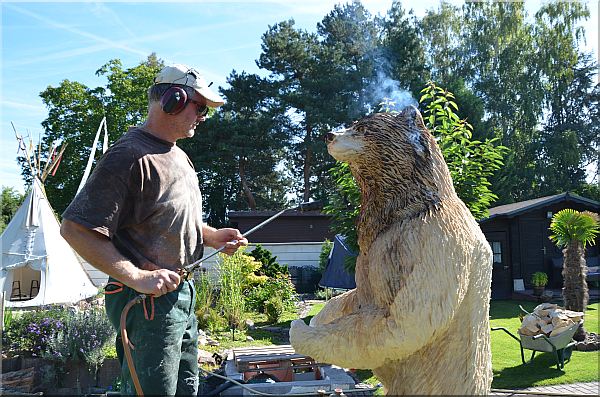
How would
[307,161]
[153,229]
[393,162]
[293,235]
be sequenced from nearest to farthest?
[393,162] → [153,229] → [293,235] → [307,161]

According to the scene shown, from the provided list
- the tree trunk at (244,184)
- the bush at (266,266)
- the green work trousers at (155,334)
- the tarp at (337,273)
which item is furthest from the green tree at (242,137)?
the green work trousers at (155,334)

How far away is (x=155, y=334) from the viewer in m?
1.96

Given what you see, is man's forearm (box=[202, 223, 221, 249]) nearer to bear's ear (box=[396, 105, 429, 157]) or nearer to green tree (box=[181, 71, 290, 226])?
bear's ear (box=[396, 105, 429, 157])

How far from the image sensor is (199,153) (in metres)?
20.6

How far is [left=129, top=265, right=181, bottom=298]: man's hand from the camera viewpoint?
180cm

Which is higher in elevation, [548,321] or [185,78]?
[185,78]

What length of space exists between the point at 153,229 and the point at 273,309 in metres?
8.38

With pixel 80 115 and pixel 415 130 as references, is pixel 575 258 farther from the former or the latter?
pixel 80 115

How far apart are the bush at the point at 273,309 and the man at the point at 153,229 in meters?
7.98

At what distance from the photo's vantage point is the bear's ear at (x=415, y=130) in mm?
1942

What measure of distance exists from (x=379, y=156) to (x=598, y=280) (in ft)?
47.2

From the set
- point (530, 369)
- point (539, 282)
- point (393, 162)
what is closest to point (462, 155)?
point (530, 369)

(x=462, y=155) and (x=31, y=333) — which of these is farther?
(x=31, y=333)

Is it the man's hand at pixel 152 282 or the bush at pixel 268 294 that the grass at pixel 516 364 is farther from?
the man's hand at pixel 152 282
